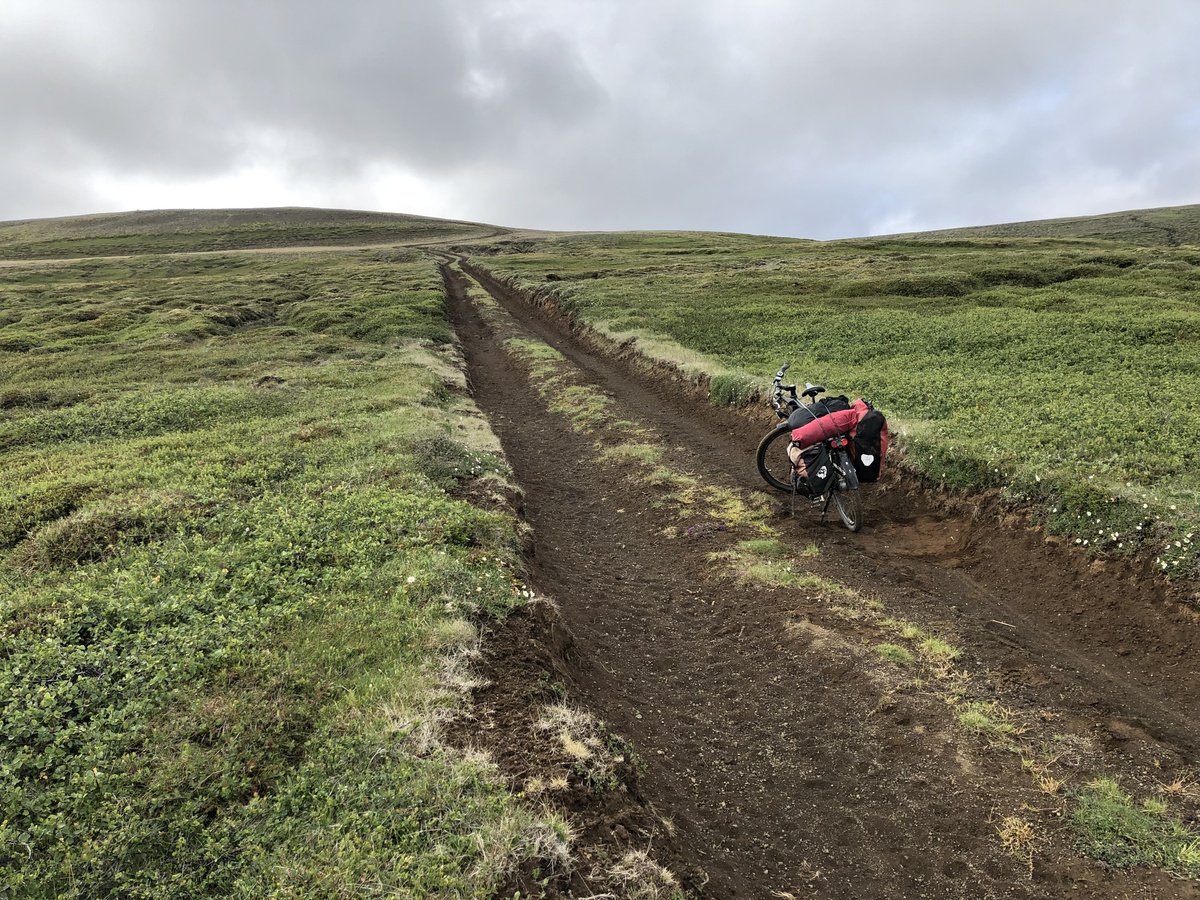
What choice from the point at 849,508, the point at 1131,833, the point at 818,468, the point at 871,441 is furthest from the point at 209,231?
the point at 1131,833

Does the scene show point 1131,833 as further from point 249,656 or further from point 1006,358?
point 1006,358

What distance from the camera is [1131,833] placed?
185 inches

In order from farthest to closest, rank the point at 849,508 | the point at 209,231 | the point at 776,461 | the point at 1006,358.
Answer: the point at 209,231 < the point at 1006,358 < the point at 776,461 < the point at 849,508

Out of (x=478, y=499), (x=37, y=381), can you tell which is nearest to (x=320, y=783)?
(x=478, y=499)

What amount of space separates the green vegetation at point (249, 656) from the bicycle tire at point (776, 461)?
5.59 metres

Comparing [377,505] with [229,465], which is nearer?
[377,505]

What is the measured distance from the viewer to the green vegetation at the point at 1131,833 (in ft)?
14.6

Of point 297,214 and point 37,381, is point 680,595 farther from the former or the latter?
point 297,214

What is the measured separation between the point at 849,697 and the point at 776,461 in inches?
317

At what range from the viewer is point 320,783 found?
443cm

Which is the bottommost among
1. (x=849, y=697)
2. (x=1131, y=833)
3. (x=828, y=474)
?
(x=849, y=697)

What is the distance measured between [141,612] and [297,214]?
217687 mm

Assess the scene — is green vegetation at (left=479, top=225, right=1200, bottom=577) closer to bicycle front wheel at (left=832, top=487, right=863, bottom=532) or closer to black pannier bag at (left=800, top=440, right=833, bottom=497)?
bicycle front wheel at (left=832, top=487, right=863, bottom=532)

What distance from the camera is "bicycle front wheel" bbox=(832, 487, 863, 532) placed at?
1063 cm
